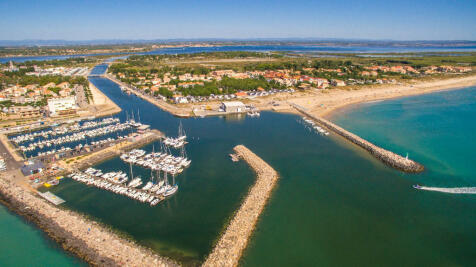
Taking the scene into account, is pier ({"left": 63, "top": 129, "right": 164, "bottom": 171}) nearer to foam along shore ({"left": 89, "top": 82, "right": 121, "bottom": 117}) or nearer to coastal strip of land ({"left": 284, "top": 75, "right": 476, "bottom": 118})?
foam along shore ({"left": 89, "top": 82, "right": 121, "bottom": 117})

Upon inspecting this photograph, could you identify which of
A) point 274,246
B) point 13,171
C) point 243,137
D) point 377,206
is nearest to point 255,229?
point 274,246

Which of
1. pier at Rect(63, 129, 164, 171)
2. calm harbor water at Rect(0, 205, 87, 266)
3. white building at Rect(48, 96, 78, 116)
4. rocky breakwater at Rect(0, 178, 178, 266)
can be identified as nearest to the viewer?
rocky breakwater at Rect(0, 178, 178, 266)

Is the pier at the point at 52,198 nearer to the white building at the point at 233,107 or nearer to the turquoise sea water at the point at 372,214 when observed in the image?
the turquoise sea water at the point at 372,214

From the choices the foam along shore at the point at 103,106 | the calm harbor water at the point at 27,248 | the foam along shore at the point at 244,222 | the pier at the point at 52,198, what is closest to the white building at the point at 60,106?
the foam along shore at the point at 103,106

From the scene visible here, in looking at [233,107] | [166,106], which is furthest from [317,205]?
[166,106]

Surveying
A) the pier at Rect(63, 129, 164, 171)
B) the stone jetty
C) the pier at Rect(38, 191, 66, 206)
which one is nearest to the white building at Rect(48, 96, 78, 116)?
the pier at Rect(63, 129, 164, 171)

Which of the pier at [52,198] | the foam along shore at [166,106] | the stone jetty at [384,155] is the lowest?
the pier at [52,198]
